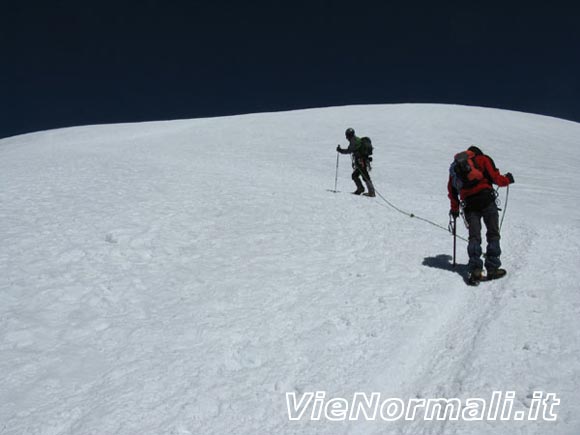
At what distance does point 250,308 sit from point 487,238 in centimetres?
350

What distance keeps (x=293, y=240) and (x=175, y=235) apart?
207cm

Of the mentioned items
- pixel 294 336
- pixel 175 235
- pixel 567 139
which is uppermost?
pixel 567 139

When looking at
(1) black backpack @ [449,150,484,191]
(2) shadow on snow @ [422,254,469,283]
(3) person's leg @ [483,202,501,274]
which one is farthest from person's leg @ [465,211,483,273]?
(1) black backpack @ [449,150,484,191]

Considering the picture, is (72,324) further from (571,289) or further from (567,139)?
(567,139)

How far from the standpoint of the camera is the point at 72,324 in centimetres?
410

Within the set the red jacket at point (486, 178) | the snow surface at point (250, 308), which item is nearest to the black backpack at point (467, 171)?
the red jacket at point (486, 178)

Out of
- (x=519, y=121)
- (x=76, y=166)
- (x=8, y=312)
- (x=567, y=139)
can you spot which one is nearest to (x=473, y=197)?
(x=8, y=312)

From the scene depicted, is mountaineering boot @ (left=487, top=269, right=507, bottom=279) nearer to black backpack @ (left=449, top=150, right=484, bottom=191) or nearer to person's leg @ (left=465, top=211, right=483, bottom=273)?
person's leg @ (left=465, top=211, right=483, bottom=273)

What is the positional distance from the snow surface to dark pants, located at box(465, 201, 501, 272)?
302mm

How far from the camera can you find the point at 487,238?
17.9ft

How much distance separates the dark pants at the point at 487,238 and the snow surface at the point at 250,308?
0.30m

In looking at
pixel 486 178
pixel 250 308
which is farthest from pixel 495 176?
pixel 250 308

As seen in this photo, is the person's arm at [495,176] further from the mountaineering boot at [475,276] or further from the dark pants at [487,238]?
the mountaineering boot at [475,276]

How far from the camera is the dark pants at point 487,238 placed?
5.30m
